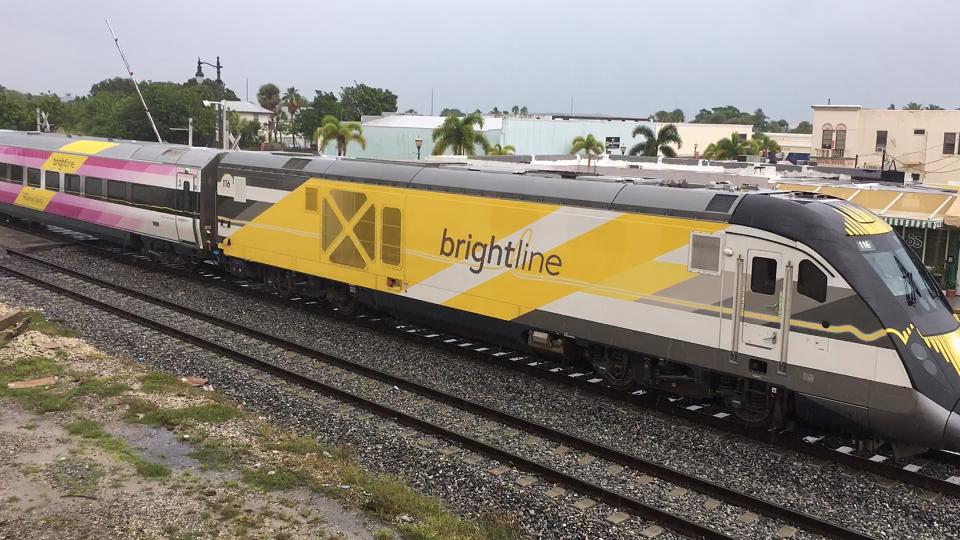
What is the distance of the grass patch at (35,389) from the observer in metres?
12.5

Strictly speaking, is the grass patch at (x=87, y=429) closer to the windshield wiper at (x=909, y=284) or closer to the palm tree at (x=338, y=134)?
the windshield wiper at (x=909, y=284)

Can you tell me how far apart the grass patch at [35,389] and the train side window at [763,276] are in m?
10.3

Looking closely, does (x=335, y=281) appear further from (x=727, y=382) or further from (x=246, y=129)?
(x=246, y=129)

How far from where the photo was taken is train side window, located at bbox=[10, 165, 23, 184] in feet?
96.7

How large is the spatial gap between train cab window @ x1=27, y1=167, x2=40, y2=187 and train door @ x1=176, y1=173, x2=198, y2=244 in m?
9.00

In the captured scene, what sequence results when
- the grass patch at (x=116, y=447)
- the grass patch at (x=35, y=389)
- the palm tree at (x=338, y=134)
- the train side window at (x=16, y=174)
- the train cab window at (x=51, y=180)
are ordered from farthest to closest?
the palm tree at (x=338, y=134) → the train side window at (x=16, y=174) → the train cab window at (x=51, y=180) → the grass patch at (x=35, y=389) → the grass patch at (x=116, y=447)

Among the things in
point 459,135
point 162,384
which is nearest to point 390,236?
point 162,384

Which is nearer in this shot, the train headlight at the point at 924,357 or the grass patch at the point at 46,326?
the train headlight at the point at 924,357

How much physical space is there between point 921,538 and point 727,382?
3.65 meters

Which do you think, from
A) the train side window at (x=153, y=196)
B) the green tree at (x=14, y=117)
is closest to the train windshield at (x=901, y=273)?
the train side window at (x=153, y=196)

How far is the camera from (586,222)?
45.3 ft

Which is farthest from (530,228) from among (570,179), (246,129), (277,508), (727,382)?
(246,129)

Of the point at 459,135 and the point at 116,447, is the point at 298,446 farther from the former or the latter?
the point at 459,135

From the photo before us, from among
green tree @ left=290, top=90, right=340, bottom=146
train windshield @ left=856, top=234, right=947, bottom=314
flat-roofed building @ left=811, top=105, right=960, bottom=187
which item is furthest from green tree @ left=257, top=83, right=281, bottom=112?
train windshield @ left=856, top=234, right=947, bottom=314
